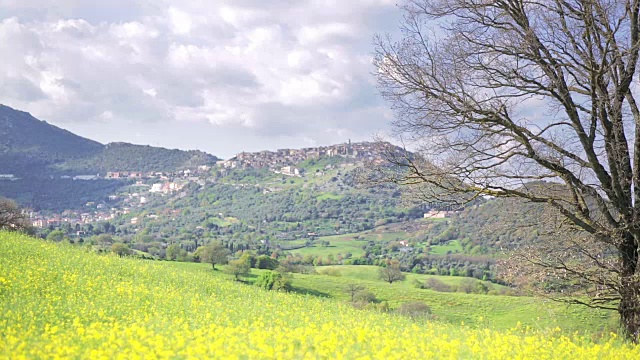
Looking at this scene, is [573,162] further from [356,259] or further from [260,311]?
[356,259]

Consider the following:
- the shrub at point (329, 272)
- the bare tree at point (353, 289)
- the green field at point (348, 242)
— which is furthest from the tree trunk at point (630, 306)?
the green field at point (348, 242)

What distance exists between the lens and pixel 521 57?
36.4 ft

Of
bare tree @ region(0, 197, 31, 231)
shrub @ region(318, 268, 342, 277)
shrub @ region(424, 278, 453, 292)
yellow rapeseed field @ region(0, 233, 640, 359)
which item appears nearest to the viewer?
yellow rapeseed field @ region(0, 233, 640, 359)

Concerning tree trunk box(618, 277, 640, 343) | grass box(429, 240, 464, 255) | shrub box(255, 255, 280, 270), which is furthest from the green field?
tree trunk box(618, 277, 640, 343)

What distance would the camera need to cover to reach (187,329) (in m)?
8.46

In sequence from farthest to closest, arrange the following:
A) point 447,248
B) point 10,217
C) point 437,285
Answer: point 447,248
point 437,285
point 10,217

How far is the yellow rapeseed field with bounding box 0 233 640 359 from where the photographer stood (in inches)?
265

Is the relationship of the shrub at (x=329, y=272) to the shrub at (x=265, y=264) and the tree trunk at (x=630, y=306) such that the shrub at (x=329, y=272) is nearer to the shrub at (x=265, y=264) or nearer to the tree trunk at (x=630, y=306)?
the shrub at (x=265, y=264)

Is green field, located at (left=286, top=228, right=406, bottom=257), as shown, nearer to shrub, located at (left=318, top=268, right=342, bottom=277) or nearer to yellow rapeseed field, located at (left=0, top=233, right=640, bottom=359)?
shrub, located at (left=318, top=268, right=342, bottom=277)

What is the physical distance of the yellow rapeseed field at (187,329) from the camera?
673 centimetres

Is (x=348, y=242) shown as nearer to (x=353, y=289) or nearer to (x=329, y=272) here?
(x=329, y=272)

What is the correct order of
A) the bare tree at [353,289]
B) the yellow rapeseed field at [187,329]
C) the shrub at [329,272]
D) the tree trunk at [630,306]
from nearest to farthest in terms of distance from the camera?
the yellow rapeseed field at [187,329]
the tree trunk at [630,306]
the bare tree at [353,289]
the shrub at [329,272]

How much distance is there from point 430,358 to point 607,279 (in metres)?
6.03

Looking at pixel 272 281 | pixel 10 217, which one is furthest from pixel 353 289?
pixel 10 217
